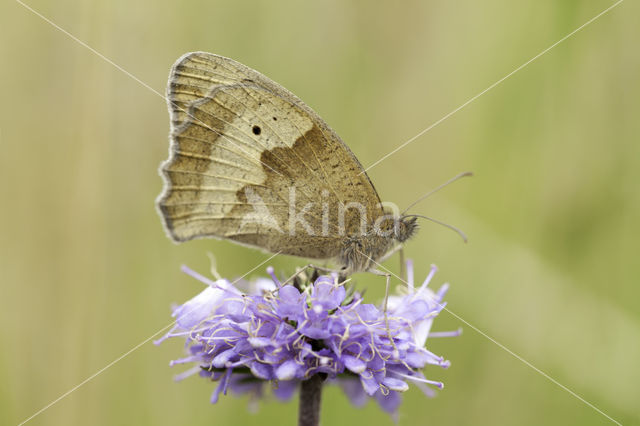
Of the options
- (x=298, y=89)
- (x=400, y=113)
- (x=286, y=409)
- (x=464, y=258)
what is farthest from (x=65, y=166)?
(x=464, y=258)

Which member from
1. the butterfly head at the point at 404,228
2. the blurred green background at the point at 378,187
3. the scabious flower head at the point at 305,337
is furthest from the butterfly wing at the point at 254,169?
the blurred green background at the point at 378,187

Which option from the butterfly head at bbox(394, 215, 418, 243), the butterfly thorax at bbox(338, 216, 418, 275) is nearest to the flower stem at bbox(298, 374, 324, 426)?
the butterfly thorax at bbox(338, 216, 418, 275)

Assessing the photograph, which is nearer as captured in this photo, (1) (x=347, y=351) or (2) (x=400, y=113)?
(1) (x=347, y=351)

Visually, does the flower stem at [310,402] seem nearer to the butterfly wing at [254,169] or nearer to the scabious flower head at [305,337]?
the scabious flower head at [305,337]

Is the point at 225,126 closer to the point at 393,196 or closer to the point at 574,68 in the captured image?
the point at 393,196

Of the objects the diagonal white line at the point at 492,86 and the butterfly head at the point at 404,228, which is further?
the diagonal white line at the point at 492,86

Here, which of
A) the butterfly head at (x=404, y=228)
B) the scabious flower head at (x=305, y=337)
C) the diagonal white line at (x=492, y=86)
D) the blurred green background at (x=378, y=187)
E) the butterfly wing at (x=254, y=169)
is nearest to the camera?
the scabious flower head at (x=305, y=337)

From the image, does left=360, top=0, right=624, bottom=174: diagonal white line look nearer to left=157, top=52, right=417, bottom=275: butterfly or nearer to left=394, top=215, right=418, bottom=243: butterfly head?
left=394, top=215, right=418, bottom=243: butterfly head
